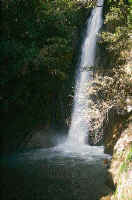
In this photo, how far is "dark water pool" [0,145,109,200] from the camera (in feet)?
20.1

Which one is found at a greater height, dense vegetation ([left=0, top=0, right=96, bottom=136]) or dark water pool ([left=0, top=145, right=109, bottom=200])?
dense vegetation ([left=0, top=0, right=96, bottom=136])

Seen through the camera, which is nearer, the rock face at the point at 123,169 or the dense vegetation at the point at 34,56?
the rock face at the point at 123,169

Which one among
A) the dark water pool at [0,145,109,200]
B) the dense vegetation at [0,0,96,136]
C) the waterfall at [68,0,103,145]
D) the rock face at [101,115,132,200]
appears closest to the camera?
the rock face at [101,115,132,200]

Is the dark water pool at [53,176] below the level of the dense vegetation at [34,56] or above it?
below

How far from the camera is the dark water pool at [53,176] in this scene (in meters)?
6.12

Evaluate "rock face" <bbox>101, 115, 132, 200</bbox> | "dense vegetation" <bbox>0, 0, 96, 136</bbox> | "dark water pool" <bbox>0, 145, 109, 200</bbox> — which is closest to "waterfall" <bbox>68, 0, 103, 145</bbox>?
"dense vegetation" <bbox>0, 0, 96, 136</bbox>

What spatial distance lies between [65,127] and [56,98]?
198 centimetres

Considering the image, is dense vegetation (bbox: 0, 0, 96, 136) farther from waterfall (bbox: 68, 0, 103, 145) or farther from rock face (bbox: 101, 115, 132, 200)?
rock face (bbox: 101, 115, 132, 200)

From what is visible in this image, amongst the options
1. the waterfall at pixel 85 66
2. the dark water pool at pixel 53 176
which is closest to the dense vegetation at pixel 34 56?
the waterfall at pixel 85 66

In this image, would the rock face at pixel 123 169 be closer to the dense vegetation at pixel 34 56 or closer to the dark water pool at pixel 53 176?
the dark water pool at pixel 53 176

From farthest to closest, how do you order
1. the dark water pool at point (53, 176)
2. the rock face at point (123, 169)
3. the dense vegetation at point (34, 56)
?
the dense vegetation at point (34, 56)
the dark water pool at point (53, 176)
the rock face at point (123, 169)

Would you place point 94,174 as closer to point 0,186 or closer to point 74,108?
point 0,186

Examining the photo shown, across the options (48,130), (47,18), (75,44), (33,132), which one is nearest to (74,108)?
(48,130)

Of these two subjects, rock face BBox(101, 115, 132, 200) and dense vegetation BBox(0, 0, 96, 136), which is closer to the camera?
rock face BBox(101, 115, 132, 200)
